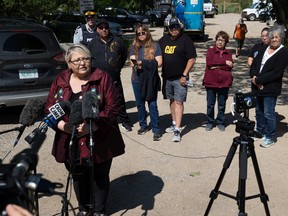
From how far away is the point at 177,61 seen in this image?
21.5 feet

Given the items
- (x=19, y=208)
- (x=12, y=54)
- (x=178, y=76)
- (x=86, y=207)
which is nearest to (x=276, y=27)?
(x=178, y=76)

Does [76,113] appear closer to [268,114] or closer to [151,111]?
[151,111]

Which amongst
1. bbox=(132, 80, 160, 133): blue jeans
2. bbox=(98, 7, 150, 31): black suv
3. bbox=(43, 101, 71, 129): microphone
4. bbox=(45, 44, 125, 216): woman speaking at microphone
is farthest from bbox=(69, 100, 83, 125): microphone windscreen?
bbox=(98, 7, 150, 31): black suv

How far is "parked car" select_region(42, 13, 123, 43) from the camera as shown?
19109 millimetres

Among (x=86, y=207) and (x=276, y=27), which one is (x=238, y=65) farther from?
(x=86, y=207)

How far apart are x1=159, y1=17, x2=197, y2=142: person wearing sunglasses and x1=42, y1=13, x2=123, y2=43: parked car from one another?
1246 cm

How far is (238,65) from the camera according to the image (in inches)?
549

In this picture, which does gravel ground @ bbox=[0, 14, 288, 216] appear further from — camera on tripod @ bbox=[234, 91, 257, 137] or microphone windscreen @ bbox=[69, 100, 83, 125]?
microphone windscreen @ bbox=[69, 100, 83, 125]

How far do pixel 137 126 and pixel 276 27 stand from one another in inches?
113

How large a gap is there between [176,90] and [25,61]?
255 cm

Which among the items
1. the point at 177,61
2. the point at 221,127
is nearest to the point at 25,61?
the point at 177,61

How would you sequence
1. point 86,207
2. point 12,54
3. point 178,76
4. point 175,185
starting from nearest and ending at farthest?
point 86,207 → point 175,185 → point 178,76 → point 12,54

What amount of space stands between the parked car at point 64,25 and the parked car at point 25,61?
11.1m

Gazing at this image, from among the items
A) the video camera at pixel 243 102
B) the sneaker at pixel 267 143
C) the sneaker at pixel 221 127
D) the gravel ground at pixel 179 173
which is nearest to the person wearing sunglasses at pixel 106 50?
the gravel ground at pixel 179 173
